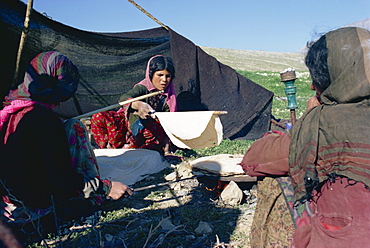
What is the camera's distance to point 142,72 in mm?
5625

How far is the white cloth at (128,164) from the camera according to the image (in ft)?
11.6

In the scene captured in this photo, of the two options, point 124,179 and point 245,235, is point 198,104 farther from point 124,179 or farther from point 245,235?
point 245,235

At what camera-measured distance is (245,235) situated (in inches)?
91.8

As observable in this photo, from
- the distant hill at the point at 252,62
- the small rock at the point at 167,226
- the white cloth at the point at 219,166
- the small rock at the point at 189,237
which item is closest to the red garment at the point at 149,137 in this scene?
the white cloth at the point at 219,166

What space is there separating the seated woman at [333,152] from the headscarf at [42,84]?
1.24 metres

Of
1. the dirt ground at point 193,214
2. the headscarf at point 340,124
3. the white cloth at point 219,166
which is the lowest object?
the dirt ground at point 193,214

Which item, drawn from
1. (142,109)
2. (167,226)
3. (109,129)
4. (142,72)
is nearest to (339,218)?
(167,226)

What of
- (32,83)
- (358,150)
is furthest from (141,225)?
(358,150)

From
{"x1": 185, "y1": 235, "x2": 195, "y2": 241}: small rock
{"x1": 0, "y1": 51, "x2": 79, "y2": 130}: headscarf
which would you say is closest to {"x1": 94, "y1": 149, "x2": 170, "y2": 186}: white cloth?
{"x1": 185, "y1": 235, "x2": 195, "y2": 241}: small rock

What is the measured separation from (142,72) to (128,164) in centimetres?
234

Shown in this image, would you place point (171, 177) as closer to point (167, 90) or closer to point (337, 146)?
point (167, 90)

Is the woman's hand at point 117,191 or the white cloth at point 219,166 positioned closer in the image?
the woman's hand at point 117,191

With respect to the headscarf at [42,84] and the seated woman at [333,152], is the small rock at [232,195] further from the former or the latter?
the headscarf at [42,84]

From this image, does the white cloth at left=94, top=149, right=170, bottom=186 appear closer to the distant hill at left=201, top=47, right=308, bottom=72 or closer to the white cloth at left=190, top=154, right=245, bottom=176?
the white cloth at left=190, top=154, right=245, bottom=176
